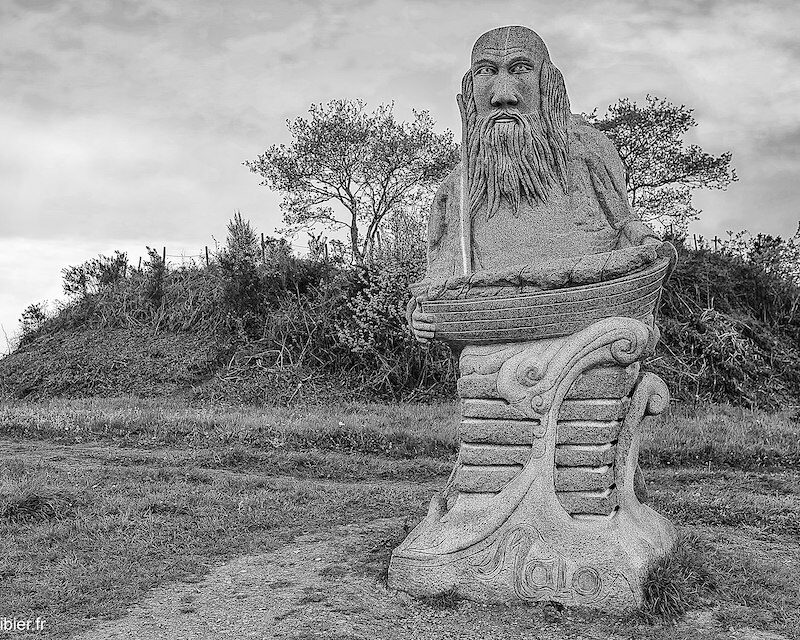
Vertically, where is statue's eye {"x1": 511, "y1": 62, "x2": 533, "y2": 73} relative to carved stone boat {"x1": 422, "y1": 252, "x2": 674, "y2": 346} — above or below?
above

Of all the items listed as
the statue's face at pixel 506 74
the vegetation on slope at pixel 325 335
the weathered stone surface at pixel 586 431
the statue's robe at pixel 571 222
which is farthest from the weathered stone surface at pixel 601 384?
the vegetation on slope at pixel 325 335

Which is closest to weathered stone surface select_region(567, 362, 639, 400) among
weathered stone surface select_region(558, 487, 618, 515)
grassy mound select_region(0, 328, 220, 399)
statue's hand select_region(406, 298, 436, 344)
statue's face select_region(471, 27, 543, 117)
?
weathered stone surface select_region(558, 487, 618, 515)

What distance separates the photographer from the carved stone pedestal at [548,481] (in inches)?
177

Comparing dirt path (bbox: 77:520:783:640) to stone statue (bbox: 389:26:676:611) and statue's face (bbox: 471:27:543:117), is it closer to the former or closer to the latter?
stone statue (bbox: 389:26:676:611)

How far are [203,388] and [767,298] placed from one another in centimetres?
1178

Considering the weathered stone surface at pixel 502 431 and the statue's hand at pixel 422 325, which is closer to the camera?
the weathered stone surface at pixel 502 431

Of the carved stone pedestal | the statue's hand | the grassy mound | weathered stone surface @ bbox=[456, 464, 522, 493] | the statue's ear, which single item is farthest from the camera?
the grassy mound

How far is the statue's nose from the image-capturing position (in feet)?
16.0

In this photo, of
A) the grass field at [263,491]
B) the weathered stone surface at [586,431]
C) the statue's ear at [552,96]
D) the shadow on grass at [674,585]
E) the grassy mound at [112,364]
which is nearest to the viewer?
the shadow on grass at [674,585]

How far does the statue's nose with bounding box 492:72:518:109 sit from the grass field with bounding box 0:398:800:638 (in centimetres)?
292

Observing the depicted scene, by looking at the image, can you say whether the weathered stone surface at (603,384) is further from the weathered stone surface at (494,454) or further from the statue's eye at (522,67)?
the statue's eye at (522,67)

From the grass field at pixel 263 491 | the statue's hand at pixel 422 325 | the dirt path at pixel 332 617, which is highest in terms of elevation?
the statue's hand at pixel 422 325

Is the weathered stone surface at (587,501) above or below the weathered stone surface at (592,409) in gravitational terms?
below

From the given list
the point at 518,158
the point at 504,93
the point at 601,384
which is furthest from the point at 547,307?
the point at 504,93
